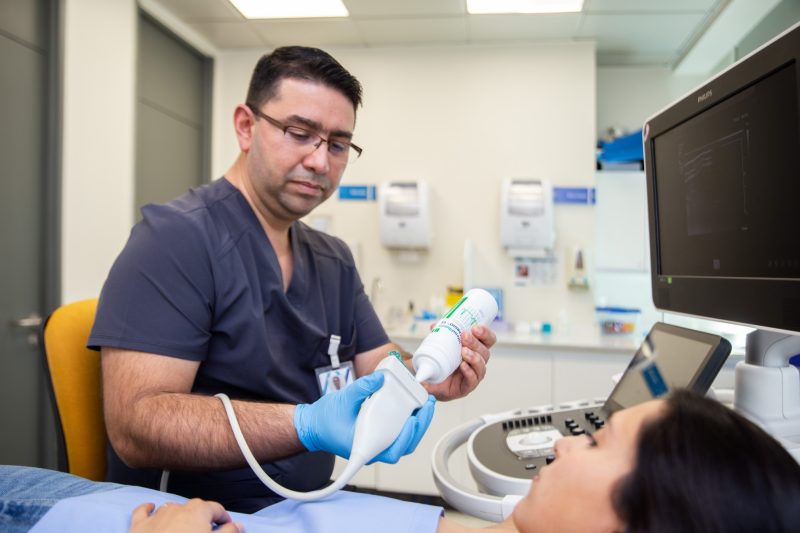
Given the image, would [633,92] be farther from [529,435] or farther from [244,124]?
[529,435]

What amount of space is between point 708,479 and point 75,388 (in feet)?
3.64

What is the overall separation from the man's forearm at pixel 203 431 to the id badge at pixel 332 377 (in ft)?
1.22

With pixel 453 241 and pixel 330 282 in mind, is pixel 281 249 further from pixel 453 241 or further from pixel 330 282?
pixel 453 241

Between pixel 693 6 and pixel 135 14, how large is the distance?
2853 millimetres

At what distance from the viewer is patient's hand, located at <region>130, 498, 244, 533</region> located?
67 cm

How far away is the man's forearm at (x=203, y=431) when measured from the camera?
2.88 feet

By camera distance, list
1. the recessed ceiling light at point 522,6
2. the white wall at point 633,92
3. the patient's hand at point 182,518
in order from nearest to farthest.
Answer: the patient's hand at point 182,518 → the recessed ceiling light at point 522,6 → the white wall at point 633,92

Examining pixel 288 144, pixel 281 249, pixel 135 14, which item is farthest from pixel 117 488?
pixel 135 14

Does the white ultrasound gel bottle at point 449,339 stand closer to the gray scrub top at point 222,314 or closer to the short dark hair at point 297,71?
the gray scrub top at point 222,314

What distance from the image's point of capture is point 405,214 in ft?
10.3

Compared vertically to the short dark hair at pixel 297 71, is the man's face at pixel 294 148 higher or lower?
lower

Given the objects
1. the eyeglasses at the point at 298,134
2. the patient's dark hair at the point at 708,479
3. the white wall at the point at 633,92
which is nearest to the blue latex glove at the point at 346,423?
the patient's dark hair at the point at 708,479

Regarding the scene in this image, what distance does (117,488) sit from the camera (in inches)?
32.4

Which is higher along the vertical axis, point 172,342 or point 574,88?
point 574,88
